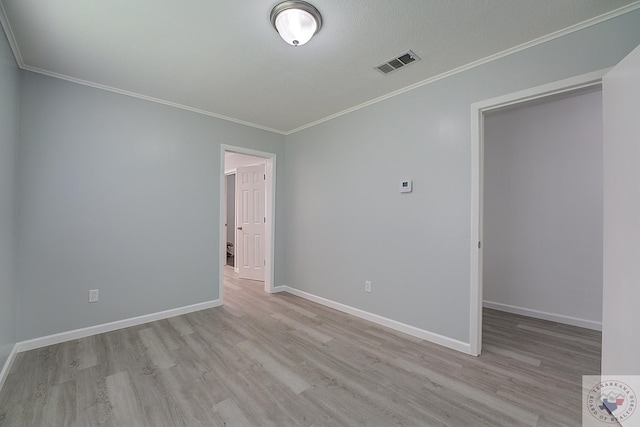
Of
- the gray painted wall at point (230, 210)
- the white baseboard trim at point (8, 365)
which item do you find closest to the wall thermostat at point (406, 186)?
the white baseboard trim at point (8, 365)

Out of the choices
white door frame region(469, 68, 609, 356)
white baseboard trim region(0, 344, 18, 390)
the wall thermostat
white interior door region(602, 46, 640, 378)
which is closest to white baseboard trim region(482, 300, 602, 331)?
white door frame region(469, 68, 609, 356)

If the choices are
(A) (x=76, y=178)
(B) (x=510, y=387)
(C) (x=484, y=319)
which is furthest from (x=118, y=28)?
(C) (x=484, y=319)

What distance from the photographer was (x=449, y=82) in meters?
2.44

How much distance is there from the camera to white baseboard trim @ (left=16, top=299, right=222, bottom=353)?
2350 mm

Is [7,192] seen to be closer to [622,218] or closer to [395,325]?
[395,325]

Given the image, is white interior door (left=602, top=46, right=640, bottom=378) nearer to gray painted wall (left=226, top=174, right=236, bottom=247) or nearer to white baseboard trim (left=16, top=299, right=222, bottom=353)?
white baseboard trim (left=16, top=299, right=222, bottom=353)

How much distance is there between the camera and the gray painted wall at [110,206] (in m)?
2.38

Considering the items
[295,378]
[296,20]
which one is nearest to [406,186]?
[296,20]

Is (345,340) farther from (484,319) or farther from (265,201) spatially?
(265,201)

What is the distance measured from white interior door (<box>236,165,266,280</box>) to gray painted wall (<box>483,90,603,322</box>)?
3461mm

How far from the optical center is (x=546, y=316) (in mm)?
3158

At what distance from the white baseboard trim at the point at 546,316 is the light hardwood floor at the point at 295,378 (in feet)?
0.51

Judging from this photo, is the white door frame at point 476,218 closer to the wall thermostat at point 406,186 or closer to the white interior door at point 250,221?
the wall thermostat at point 406,186

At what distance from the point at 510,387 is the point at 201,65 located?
347 centimetres
